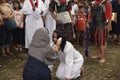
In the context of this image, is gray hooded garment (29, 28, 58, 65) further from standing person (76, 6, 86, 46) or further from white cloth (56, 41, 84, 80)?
standing person (76, 6, 86, 46)

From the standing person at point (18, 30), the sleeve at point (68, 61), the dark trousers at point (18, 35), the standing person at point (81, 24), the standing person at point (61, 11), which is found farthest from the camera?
the standing person at point (81, 24)

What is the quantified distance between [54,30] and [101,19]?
1356mm

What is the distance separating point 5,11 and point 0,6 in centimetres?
18

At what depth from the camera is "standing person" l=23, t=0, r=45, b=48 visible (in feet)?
27.1

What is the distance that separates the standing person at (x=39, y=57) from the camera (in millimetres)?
4625

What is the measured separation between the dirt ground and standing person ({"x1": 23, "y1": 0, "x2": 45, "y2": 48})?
28.9 inches

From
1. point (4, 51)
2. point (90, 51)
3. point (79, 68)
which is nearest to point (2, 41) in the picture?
point (4, 51)

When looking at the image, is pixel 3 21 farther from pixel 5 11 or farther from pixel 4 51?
pixel 4 51

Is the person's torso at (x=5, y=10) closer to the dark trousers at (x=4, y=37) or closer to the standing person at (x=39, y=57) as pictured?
the dark trousers at (x=4, y=37)

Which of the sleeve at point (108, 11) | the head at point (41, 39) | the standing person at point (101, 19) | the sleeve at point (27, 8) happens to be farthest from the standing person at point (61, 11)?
the head at point (41, 39)

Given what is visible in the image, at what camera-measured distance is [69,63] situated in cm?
629

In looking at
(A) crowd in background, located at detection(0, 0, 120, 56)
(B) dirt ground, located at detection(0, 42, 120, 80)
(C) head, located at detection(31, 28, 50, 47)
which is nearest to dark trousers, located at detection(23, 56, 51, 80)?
(C) head, located at detection(31, 28, 50, 47)

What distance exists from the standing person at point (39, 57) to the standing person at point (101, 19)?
340 cm

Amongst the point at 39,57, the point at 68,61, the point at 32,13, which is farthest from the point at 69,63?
the point at 32,13
